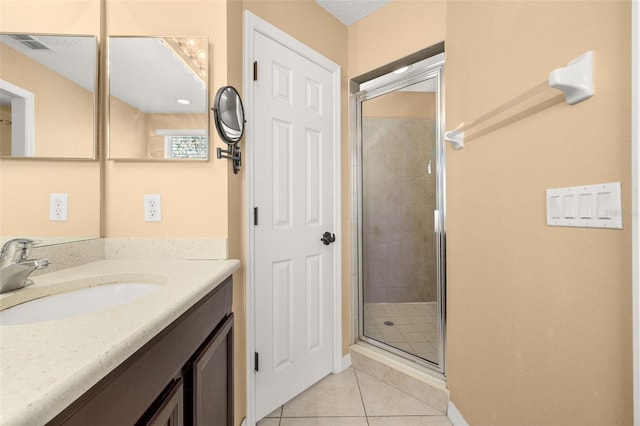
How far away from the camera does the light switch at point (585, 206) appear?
76 cm

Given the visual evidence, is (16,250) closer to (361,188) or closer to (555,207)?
(555,207)

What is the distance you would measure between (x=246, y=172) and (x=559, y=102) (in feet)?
4.13

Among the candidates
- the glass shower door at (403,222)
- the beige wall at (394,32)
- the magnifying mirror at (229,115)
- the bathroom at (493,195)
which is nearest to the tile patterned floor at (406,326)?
the glass shower door at (403,222)

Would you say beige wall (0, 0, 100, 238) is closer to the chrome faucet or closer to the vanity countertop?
the chrome faucet

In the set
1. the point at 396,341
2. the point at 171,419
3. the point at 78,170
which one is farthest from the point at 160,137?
the point at 396,341

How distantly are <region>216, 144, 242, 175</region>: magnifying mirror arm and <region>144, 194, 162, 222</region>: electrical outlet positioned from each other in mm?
350

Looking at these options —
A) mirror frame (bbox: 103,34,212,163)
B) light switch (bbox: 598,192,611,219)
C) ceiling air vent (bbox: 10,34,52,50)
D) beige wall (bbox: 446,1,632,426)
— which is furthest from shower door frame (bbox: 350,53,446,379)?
ceiling air vent (bbox: 10,34,52,50)

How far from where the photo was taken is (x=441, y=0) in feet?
5.15

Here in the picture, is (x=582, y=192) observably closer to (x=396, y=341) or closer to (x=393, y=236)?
(x=393, y=236)

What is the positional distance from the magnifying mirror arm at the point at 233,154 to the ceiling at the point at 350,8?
1.26m

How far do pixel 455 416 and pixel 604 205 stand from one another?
1302 mm

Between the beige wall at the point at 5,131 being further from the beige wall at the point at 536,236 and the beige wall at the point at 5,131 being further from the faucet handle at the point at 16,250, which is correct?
the beige wall at the point at 536,236

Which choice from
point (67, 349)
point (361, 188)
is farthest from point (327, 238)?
point (67, 349)

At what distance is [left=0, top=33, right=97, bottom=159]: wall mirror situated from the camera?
34.8 inches
